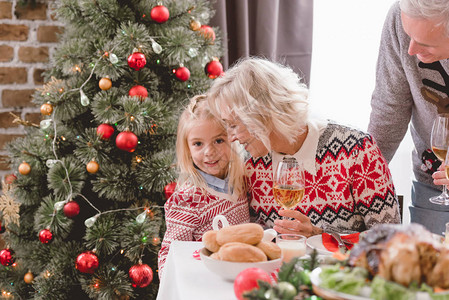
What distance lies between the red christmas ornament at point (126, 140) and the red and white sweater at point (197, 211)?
0.42 meters

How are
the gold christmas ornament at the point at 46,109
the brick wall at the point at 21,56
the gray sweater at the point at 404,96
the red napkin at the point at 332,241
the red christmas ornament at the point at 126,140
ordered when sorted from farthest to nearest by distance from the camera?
the brick wall at the point at 21,56, the gold christmas ornament at the point at 46,109, the red christmas ornament at the point at 126,140, the gray sweater at the point at 404,96, the red napkin at the point at 332,241

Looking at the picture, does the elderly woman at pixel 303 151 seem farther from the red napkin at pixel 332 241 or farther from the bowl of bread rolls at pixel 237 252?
the bowl of bread rolls at pixel 237 252

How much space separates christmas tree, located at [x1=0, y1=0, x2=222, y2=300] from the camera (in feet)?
6.89

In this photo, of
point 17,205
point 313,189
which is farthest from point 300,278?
point 17,205

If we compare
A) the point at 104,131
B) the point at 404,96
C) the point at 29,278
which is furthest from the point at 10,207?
the point at 404,96

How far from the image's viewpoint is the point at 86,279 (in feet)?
7.29

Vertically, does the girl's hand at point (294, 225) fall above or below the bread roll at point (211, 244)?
below

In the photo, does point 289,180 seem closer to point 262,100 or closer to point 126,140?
point 262,100

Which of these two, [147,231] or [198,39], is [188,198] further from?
[198,39]

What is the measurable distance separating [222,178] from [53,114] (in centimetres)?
88

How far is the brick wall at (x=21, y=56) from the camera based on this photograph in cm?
273

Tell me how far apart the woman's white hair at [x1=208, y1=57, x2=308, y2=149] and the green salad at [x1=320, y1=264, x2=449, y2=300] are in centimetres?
77

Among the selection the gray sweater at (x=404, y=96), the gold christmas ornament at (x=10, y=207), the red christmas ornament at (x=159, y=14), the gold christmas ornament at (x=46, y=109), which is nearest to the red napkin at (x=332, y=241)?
the gray sweater at (x=404, y=96)

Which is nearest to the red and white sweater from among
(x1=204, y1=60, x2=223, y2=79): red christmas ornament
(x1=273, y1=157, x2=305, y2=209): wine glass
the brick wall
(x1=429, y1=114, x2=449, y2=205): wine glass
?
(x1=273, y1=157, x2=305, y2=209): wine glass
